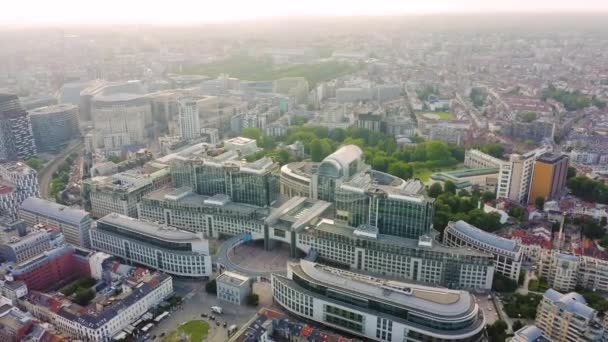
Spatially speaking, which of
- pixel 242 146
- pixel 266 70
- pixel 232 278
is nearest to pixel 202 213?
pixel 232 278

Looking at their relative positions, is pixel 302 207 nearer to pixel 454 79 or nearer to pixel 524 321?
pixel 524 321

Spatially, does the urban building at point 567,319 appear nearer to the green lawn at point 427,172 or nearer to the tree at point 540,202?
the tree at point 540,202

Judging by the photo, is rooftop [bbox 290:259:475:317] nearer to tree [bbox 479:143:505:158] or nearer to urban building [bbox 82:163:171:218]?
urban building [bbox 82:163:171:218]

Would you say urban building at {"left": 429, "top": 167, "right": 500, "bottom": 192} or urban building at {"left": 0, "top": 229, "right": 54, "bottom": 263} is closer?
urban building at {"left": 0, "top": 229, "right": 54, "bottom": 263}

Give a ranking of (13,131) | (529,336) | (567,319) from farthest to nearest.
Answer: (13,131) < (567,319) < (529,336)

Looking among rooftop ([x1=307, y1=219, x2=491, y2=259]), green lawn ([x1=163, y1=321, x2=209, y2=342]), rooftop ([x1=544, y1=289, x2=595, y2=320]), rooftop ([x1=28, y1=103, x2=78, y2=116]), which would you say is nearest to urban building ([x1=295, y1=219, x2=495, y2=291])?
rooftop ([x1=307, y1=219, x2=491, y2=259])

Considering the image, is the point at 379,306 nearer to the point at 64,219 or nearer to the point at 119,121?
the point at 64,219

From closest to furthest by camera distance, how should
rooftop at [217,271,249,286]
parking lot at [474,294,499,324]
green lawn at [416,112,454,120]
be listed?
1. parking lot at [474,294,499,324]
2. rooftop at [217,271,249,286]
3. green lawn at [416,112,454,120]
